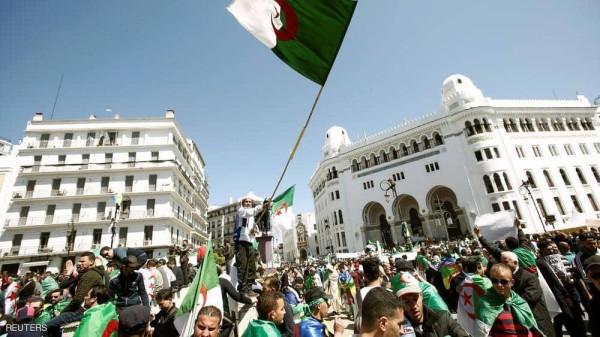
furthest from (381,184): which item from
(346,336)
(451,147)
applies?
(346,336)

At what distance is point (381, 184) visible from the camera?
3838 cm

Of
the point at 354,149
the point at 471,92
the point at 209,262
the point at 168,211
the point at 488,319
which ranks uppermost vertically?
the point at 471,92

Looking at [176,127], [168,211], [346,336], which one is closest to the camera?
[346,336]

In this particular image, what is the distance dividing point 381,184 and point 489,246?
35119 millimetres

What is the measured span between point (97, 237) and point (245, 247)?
2946 centimetres

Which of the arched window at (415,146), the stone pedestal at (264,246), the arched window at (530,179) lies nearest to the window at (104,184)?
the stone pedestal at (264,246)

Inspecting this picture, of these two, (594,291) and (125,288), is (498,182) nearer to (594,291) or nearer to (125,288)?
(594,291)

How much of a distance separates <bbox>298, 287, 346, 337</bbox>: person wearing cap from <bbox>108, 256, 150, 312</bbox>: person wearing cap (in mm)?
2747

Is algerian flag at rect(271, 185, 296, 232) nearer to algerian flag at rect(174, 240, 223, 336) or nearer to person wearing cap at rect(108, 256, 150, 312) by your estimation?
person wearing cap at rect(108, 256, 150, 312)

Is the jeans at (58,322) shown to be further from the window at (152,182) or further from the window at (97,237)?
the window at (97,237)

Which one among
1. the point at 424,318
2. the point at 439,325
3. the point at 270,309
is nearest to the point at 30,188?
the point at 270,309

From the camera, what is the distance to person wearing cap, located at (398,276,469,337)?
2.49 meters

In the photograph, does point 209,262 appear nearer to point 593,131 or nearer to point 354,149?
point 354,149

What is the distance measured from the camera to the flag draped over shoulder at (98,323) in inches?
94.7
